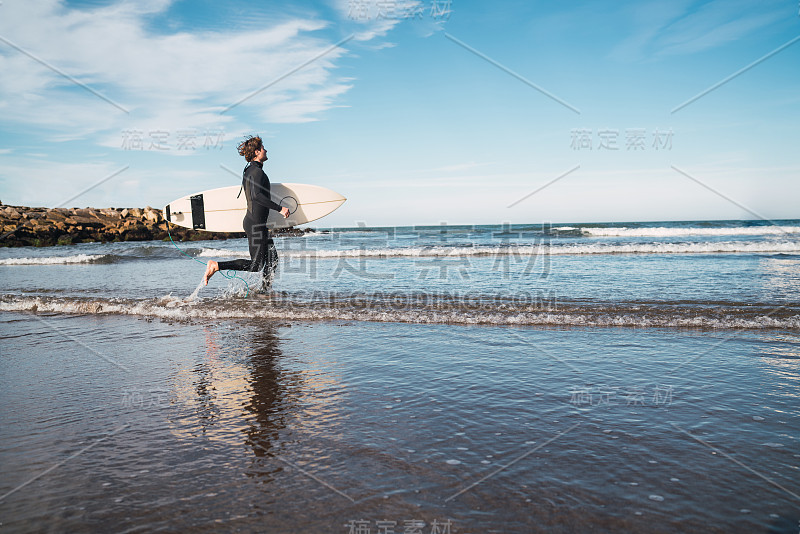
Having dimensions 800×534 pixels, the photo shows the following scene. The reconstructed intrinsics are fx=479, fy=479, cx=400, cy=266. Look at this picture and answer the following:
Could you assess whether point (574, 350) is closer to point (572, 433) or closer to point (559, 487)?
point (572, 433)

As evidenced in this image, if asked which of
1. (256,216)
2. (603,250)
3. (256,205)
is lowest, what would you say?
(603,250)

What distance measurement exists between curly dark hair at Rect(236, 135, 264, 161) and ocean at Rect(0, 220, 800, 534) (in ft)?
8.11

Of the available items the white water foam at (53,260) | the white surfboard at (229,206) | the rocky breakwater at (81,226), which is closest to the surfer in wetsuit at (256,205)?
the white surfboard at (229,206)

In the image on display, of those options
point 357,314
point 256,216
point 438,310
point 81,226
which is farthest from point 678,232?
point 81,226

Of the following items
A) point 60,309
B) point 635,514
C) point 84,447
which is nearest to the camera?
point 635,514

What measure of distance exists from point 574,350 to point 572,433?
218 cm

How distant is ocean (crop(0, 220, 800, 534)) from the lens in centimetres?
214

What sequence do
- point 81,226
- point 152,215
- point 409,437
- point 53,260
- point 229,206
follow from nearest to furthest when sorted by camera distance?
1. point 409,437
2. point 229,206
3. point 53,260
4. point 81,226
5. point 152,215

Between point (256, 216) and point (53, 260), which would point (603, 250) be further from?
point (53, 260)

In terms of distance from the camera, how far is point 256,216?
7562mm

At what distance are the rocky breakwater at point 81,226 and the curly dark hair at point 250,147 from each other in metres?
21.3

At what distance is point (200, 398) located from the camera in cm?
370

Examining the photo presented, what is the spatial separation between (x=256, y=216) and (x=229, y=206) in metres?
2.70

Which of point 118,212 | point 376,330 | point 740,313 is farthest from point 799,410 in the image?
point 118,212
